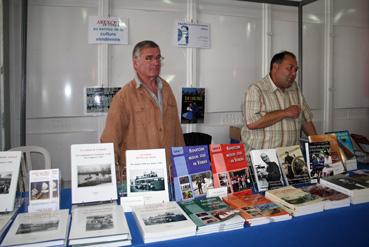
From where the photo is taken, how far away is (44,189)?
4.35 ft

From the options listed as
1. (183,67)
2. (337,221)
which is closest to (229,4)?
(183,67)

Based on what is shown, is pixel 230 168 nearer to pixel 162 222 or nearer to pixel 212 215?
pixel 212 215

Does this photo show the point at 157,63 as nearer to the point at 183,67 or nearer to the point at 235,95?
the point at 183,67

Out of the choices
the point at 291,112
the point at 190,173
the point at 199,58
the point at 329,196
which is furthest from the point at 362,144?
the point at 199,58

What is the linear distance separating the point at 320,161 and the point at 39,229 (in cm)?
148

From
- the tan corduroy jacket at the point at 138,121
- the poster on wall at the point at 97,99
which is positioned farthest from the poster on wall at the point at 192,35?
the tan corduroy jacket at the point at 138,121

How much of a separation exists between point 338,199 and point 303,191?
159mm

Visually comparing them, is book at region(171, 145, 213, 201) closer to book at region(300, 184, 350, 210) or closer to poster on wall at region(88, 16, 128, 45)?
book at region(300, 184, 350, 210)

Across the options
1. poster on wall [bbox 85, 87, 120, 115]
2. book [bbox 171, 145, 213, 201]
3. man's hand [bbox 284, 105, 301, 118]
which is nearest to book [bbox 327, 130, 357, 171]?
man's hand [bbox 284, 105, 301, 118]

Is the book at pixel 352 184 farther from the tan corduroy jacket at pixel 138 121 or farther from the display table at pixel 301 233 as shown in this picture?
the tan corduroy jacket at pixel 138 121

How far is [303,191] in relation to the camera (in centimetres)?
155

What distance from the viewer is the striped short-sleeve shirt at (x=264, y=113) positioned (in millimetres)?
2168

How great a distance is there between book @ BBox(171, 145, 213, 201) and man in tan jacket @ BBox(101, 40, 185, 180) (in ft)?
1.58

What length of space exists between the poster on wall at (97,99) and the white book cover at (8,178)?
1.88m
